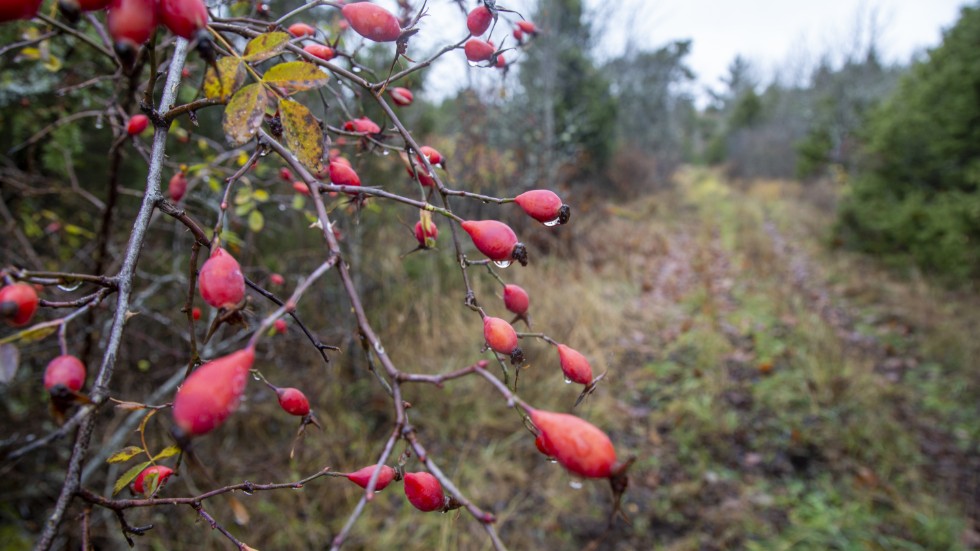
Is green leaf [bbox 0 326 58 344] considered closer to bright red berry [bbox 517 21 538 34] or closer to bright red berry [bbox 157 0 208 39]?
bright red berry [bbox 157 0 208 39]

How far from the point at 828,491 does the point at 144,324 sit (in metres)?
3.44

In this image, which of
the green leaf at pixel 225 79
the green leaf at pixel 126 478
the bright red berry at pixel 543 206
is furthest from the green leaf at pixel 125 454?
the bright red berry at pixel 543 206

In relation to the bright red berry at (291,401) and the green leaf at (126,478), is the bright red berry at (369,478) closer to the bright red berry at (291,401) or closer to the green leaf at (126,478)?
the bright red berry at (291,401)

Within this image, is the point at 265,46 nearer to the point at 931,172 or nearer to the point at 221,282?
the point at 221,282

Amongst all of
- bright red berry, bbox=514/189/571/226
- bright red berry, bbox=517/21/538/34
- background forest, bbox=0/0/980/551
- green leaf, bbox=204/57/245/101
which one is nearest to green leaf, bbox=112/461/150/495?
background forest, bbox=0/0/980/551

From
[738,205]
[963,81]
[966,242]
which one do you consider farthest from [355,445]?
[738,205]

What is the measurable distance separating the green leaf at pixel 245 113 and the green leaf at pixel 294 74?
0.03 meters

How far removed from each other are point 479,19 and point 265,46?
26cm

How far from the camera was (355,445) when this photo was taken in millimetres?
2617

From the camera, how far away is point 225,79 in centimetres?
44

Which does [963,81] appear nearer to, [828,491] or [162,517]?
[828,491]

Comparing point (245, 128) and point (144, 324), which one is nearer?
point (245, 128)

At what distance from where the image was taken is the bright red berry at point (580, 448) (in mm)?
356

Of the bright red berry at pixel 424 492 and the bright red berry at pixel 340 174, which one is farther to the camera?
the bright red berry at pixel 340 174
